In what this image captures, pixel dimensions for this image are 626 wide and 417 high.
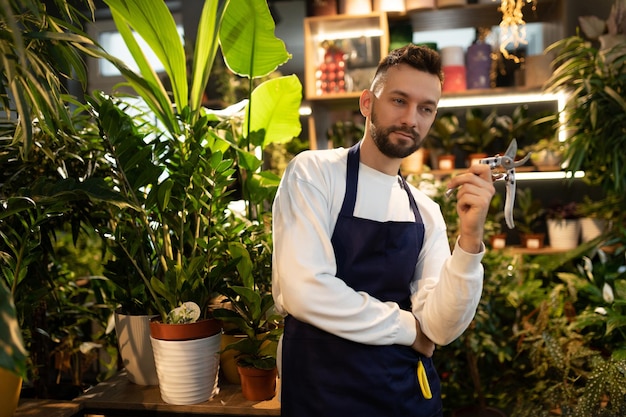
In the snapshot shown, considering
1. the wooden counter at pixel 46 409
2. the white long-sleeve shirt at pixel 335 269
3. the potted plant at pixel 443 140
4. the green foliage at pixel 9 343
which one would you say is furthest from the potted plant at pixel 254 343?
the potted plant at pixel 443 140

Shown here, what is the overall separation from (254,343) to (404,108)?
2.92 ft

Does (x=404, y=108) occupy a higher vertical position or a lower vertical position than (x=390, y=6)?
lower

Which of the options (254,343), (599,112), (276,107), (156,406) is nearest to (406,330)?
(254,343)

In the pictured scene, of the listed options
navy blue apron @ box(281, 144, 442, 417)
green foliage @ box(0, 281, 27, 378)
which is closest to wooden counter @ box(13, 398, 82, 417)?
navy blue apron @ box(281, 144, 442, 417)

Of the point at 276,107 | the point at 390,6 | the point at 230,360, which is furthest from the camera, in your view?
the point at 390,6

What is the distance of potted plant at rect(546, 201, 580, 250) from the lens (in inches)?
139

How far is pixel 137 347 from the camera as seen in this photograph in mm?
2023

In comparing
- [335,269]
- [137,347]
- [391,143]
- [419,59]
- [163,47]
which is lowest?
[137,347]

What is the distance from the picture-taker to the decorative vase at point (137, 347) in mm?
2020

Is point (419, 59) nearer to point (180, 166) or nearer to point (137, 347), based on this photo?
point (180, 166)

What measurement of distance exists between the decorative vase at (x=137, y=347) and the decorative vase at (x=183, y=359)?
0.45 ft

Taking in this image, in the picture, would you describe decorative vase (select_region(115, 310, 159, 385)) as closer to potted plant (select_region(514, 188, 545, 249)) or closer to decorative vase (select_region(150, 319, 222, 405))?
decorative vase (select_region(150, 319, 222, 405))

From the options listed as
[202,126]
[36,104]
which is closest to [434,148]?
[202,126]

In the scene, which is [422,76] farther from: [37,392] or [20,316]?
[37,392]
